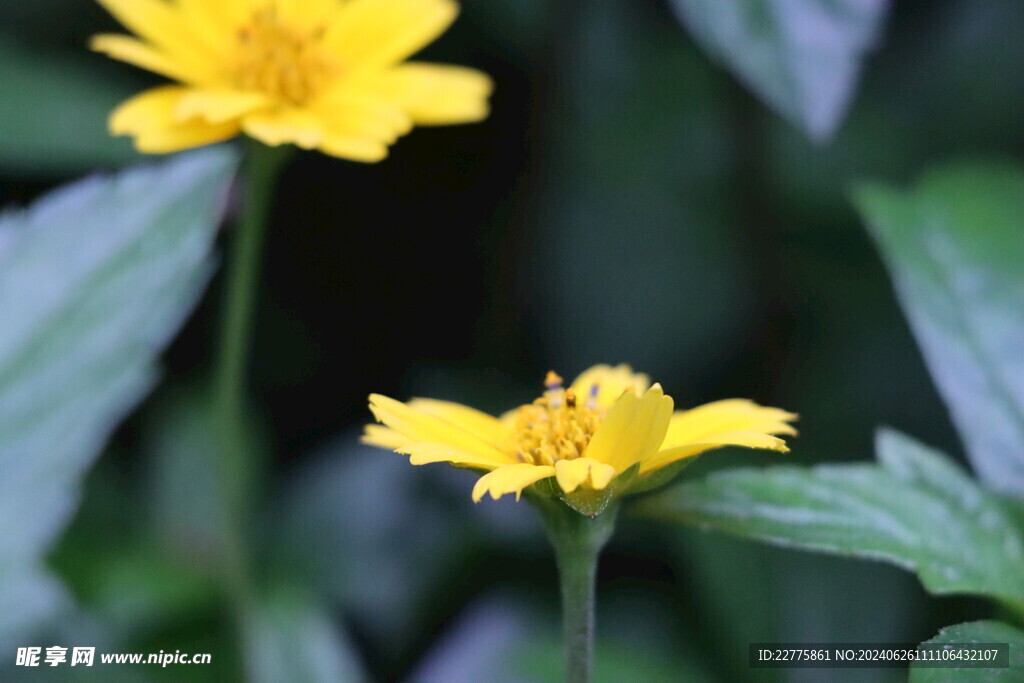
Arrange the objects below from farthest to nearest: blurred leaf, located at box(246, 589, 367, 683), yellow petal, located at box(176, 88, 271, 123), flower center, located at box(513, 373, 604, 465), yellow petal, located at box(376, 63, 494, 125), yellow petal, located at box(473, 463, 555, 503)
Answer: blurred leaf, located at box(246, 589, 367, 683), yellow petal, located at box(376, 63, 494, 125), yellow petal, located at box(176, 88, 271, 123), flower center, located at box(513, 373, 604, 465), yellow petal, located at box(473, 463, 555, 503)

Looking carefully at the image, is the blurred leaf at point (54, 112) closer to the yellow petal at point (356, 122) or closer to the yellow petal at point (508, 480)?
the yellow petal at point (356, 122)

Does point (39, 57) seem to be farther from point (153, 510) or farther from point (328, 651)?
point (328, 651)

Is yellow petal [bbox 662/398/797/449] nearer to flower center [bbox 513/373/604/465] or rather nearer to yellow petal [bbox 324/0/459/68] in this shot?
flower center [bbox 513/373/604/465]

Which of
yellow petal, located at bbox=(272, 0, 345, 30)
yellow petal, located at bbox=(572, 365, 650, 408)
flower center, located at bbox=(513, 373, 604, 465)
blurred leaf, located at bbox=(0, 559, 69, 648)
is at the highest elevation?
yellow petal, located at bbox=(272, 0, 345, 30)

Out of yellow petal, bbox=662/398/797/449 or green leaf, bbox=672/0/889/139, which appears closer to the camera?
yellow petal, bbox=662/398/797/449

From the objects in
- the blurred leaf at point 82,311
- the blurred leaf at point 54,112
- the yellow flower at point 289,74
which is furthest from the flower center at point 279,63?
the blurred leaf at point 54,112

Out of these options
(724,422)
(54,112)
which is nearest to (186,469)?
(54,112)

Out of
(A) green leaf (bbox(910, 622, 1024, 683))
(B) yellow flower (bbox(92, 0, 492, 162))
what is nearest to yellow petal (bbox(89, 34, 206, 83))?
(B) yellow flower (bbox(92, 0, 492, 162))

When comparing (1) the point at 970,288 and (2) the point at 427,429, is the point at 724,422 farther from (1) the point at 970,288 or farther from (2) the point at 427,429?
(1) the point at 970,288
